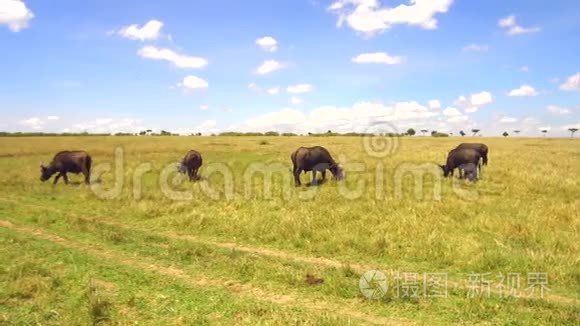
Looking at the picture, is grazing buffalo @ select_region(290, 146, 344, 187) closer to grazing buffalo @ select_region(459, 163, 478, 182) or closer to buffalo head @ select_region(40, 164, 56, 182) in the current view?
grazing buffalo @ select_region(459, 163, 478, 182)

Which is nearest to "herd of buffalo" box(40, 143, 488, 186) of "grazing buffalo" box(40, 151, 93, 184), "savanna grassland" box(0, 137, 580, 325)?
"grazing buffalo" box(40, 151, 93, 184)

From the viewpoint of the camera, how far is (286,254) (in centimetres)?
1034

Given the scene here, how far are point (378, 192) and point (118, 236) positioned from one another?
29.0 ft

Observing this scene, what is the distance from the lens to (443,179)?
2134cm

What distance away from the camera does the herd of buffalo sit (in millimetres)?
21016

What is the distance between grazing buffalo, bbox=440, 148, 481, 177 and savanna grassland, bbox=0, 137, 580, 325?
3911mm

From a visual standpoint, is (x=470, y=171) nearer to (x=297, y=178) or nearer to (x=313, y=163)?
(x=313, y=163)

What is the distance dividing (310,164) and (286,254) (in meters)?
10.9

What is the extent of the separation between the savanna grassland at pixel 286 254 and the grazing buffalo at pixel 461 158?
12.8 ft

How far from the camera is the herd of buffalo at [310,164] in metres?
21.0

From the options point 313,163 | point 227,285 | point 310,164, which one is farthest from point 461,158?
point 227,285

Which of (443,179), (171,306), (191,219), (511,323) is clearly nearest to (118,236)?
(191,219)

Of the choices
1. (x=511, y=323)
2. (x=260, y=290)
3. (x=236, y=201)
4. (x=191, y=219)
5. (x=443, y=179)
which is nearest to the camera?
(x=511, y=323)

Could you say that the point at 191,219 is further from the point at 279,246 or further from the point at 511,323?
the point at 511,323
